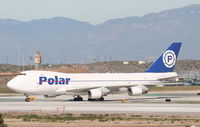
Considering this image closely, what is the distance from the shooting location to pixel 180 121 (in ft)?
181

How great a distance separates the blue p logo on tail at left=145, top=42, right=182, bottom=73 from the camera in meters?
94.4

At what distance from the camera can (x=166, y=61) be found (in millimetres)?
94938

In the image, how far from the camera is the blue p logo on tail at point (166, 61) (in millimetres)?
94438

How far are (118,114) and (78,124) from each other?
10545 mm

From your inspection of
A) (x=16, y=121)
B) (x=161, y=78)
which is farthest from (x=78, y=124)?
(x=161, y=78)

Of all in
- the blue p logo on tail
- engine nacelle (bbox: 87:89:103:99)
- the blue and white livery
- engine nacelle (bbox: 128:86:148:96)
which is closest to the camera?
the blue and white livery

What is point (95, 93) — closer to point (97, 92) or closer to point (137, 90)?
point (97, 92)

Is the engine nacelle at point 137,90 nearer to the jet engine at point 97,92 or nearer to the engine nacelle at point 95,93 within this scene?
the jet engine at point 97,92

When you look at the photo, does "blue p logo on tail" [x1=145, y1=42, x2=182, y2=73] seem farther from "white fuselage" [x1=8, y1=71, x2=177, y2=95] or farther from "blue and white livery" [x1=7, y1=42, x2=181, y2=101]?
"white fuselage" [x1=8, y1=71, x2=177, y2=95]

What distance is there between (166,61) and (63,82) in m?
17.5

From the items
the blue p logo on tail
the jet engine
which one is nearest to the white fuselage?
the jet engine

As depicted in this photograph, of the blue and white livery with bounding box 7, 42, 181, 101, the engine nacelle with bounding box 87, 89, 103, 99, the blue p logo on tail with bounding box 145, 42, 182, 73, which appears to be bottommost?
the engine nacelle with bounding box 87, 89, 103, 99

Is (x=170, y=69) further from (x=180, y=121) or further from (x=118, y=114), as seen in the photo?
(x=180, y=121)

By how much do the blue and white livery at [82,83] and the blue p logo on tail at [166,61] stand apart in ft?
0.57
